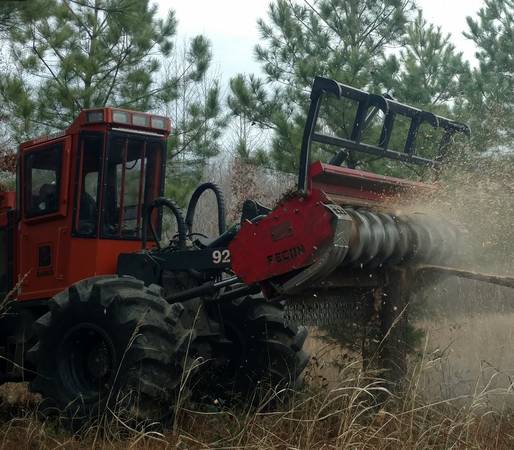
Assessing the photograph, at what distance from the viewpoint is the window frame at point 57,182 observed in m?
7.18

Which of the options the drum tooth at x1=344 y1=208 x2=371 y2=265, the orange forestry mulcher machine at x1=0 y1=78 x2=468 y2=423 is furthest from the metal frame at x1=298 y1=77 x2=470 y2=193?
the drum tooth at x1=344 y1=208 x2=371 y2=265

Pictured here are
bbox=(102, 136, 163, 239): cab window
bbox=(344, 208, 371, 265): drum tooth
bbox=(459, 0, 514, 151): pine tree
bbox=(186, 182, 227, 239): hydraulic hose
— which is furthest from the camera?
bbox=(459, 0, 514, 151): pine tree

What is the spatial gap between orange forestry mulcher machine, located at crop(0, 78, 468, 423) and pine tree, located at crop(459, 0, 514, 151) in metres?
4.51

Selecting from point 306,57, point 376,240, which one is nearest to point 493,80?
point 306,57

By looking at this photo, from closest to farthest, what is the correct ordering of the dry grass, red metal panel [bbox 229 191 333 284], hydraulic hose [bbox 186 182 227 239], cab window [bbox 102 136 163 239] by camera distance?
the dry grass
red metal panel [bbox 229 191 333 284]
hydraulic hose [bbox 186 182 227 239]
cab window [bbox 102 136 163 239]

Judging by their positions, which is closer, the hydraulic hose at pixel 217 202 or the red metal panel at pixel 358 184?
the red metal panel at pixel 358 184

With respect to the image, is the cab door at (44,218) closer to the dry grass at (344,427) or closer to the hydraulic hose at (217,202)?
the hydraulic hose at (217,202)

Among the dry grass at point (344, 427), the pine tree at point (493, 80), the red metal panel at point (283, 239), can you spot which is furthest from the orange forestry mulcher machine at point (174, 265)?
the pine tree at point (493, 80)

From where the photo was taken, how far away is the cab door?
7.19 m

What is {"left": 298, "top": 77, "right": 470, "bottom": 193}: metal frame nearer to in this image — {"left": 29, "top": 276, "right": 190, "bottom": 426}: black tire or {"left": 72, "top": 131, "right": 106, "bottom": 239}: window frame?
{"left": 29, "top": 276, "right": 190, "bottom": 426}: black tire

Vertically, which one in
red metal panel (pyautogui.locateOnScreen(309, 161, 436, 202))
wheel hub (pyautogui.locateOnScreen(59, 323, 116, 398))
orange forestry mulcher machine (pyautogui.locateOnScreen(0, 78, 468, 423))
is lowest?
wheel hub (pyautogui.locateOnScreen(59, 323, 116, 398))

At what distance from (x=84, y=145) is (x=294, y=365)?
103 inches

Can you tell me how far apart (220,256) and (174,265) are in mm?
529

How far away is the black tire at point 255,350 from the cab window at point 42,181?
1809 millimetres
